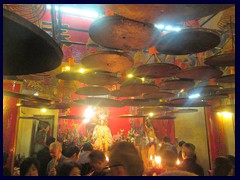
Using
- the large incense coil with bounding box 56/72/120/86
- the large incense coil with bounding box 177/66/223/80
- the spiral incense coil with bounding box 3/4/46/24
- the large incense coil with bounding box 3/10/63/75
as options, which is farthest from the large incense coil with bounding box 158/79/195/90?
the spiral incense coil with bounding box 3/4/46/24

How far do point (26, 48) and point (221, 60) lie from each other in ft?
7.28

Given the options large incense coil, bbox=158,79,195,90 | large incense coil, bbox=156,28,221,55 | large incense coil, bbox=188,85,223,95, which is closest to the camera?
large incense coil, bbox=156,28,221,55

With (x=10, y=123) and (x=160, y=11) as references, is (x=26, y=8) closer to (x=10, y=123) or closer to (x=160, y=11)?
(x=160, y=11)

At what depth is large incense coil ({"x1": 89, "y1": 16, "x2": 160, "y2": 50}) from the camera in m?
1.70

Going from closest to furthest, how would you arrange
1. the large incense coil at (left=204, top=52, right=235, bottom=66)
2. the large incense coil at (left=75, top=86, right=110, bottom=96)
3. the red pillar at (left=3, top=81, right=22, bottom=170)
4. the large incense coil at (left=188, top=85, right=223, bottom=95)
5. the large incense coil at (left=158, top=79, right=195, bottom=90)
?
the large incense coil at (left=204, top=52, right=235, bottom=66) → the large incense coil at (left=158, top=79, right=195, bottom=90) → the large incense coil at (left=75, top=86, right=110, bottom=96) → the large incense coil at (left=188, top=85, right=223, bottom=95) → the red pillar at (left=3, top=81, right=22, bottom=170)

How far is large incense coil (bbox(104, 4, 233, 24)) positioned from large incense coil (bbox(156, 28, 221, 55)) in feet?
0.69

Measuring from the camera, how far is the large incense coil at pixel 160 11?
1.46 m

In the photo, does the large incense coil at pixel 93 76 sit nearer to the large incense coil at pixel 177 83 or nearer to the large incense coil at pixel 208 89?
the large incense coil at pixel 177 83

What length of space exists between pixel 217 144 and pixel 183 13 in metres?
7.38

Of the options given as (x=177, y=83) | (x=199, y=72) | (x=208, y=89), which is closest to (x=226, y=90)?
(x=208, y=89)

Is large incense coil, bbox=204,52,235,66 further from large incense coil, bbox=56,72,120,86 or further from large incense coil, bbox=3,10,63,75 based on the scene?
large incense coil, bbox=3,10,63,75

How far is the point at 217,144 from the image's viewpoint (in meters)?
7.80

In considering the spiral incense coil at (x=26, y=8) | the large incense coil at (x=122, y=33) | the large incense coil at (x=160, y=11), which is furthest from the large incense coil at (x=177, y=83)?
the spiral incense coil at (x=26, y=8)
